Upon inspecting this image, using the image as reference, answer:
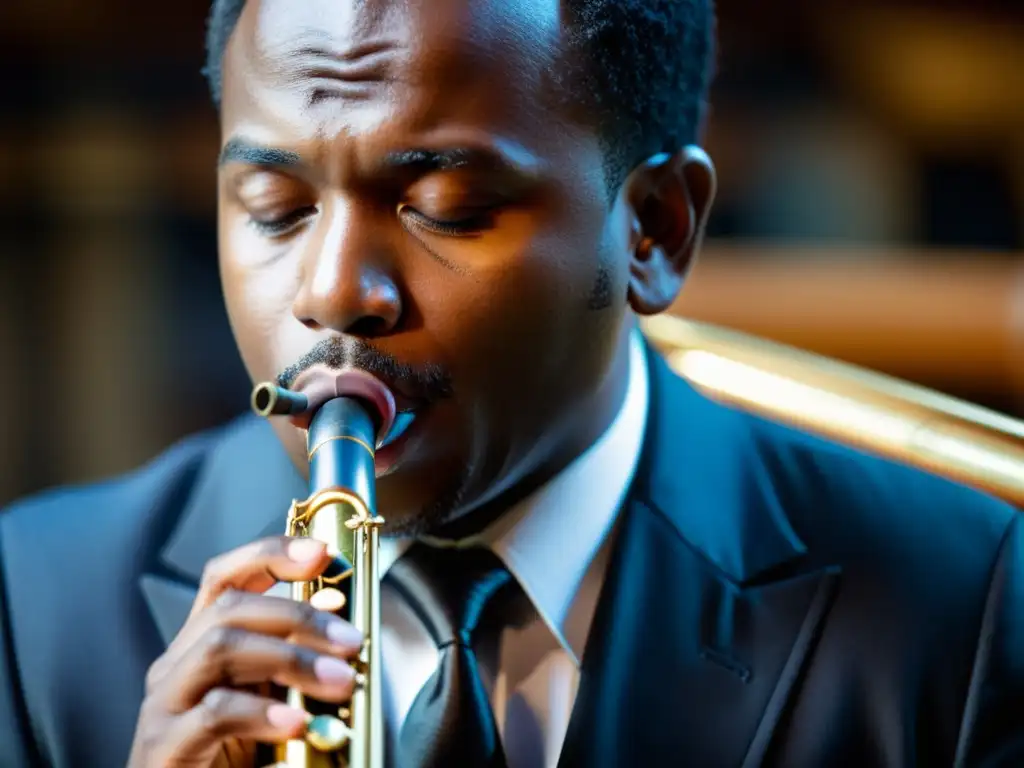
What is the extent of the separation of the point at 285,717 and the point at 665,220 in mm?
568

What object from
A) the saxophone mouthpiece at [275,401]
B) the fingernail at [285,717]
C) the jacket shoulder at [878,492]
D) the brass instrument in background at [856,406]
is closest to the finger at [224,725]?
the fingernail at [285,717]

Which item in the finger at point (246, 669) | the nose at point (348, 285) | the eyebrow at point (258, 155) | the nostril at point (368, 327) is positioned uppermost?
the eyebrow at point (258, 155)

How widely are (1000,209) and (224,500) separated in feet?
5.51

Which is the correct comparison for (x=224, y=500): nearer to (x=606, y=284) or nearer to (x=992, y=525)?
(x=606, y=284)

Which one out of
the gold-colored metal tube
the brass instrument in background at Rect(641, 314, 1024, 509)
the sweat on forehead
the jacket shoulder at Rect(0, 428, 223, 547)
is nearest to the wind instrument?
the gold-colored metal tube

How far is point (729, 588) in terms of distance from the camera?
117 cm

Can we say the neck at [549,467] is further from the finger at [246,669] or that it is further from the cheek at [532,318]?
the finger at [246,669]

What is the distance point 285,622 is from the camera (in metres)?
0.87

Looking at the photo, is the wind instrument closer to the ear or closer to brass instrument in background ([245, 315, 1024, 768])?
brass instrument in background ([245, 315, 1024, 768])

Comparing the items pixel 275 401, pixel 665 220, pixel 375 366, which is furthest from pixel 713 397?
pixel 275 401

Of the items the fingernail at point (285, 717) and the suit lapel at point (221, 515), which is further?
the suit lapel at point (221, 515)

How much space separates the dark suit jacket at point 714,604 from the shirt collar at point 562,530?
23 mm

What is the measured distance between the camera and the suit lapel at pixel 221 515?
1.21 metres

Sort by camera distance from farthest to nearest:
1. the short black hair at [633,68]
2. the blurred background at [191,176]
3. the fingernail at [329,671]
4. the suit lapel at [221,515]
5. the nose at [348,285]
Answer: the blurred background at [191,176] < the suit lapel at [221,515] < the short black hair at [633,68] < the nose at [348,285] < the fingernail at [329,671]
